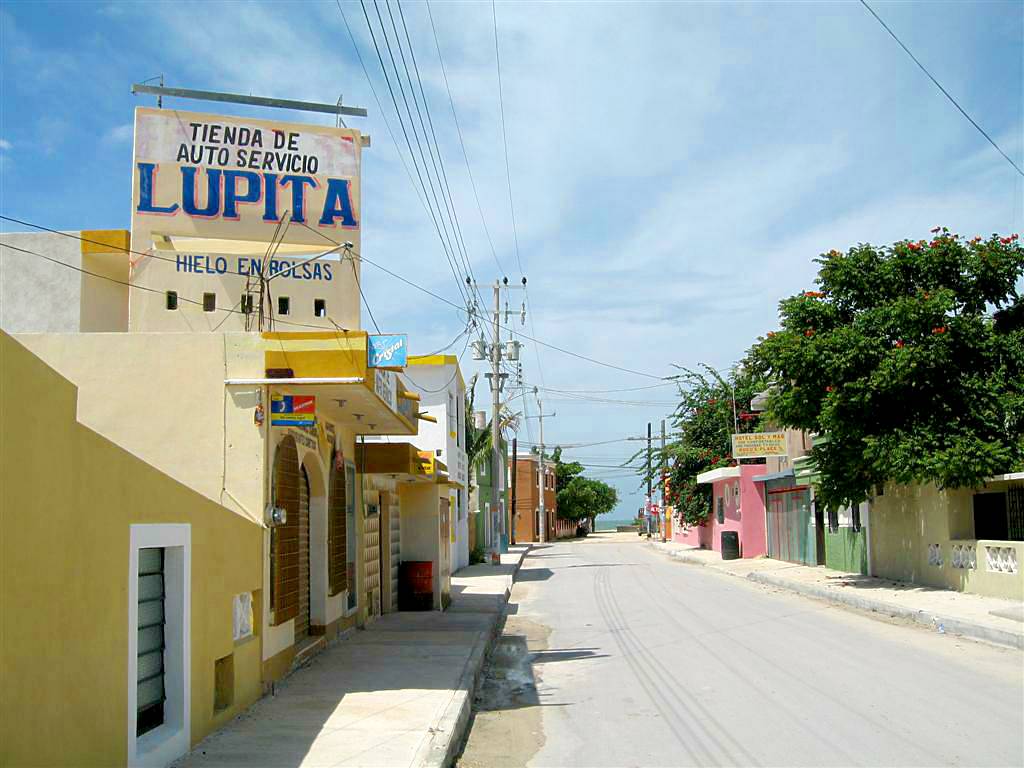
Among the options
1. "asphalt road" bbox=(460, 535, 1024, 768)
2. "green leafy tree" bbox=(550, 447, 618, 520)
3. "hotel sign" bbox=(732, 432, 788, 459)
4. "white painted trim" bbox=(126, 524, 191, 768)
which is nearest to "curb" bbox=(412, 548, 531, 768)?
"asphalt road" bbox=(460, 535, 1024, 768)

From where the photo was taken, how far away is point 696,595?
78.5 ft

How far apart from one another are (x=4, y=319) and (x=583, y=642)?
36.1 ft

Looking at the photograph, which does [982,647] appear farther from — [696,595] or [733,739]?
[696,595]

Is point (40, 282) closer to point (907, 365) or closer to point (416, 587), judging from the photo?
point (416, 587)

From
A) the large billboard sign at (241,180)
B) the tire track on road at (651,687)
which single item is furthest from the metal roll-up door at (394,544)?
the large billboard sign at (241,180)

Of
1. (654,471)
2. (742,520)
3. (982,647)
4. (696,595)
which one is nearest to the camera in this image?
(982,647)

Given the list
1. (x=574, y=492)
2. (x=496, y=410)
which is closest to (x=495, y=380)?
(x=496, y=410)

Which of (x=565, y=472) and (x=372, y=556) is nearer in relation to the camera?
(x=372, y=556)

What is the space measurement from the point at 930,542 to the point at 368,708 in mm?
16269

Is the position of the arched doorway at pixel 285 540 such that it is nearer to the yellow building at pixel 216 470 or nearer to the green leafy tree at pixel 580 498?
the yellow building at pixel 216 470

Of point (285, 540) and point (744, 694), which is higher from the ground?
point (285, 540)

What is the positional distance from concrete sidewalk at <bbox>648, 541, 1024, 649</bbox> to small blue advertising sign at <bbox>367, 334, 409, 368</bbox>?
978cm

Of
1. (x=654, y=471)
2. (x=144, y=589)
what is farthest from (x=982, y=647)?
(x=654, y=471)

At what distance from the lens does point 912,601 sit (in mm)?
19062
